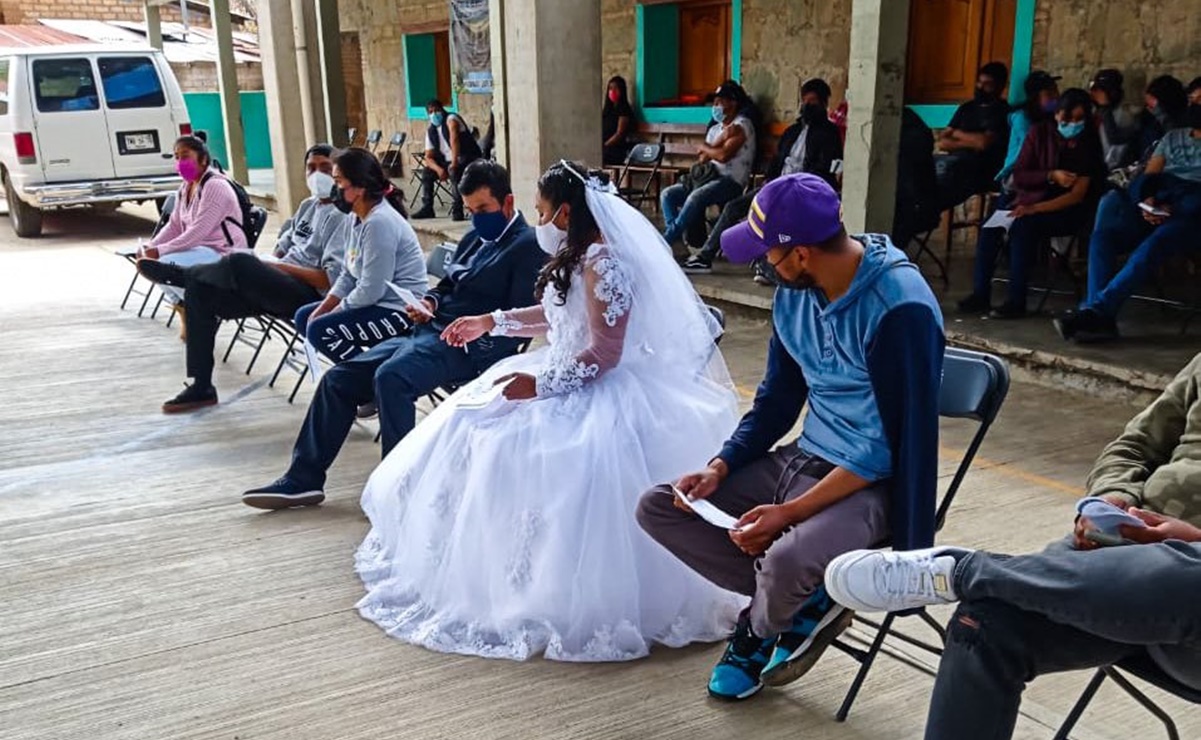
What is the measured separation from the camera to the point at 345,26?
1678 cm

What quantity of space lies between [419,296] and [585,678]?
7.36 feet

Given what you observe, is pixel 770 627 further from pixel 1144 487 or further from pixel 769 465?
pixel 1144 487

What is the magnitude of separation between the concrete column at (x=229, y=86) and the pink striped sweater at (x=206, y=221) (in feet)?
27.3

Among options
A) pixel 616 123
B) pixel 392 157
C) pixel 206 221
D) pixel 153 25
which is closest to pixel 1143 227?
pixel 206 221

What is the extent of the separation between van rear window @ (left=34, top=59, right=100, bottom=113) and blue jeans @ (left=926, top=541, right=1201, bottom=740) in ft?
38.4

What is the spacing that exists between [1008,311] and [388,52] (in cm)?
1197

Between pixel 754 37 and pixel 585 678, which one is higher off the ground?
pixel 754 37

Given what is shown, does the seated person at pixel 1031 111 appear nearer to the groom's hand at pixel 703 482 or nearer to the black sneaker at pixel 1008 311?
the black sneaker at pixel 1008 311

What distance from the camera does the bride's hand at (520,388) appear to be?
3.27 m

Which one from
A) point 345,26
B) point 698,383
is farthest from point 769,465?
point 345,26

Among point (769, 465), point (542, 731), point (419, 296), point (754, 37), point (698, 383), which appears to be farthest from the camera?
point (754, 37)

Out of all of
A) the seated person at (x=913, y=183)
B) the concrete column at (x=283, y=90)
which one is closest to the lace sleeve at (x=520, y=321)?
the seated person at (x=913, y=183)

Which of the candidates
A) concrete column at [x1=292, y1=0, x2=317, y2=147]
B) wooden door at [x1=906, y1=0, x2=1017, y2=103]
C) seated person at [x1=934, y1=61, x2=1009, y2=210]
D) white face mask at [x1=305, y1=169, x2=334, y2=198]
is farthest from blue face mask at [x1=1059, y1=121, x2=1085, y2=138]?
concrete column at [x1=292, y1=0, x2=317, y2=147]

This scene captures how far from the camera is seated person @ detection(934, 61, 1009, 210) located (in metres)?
6.93
